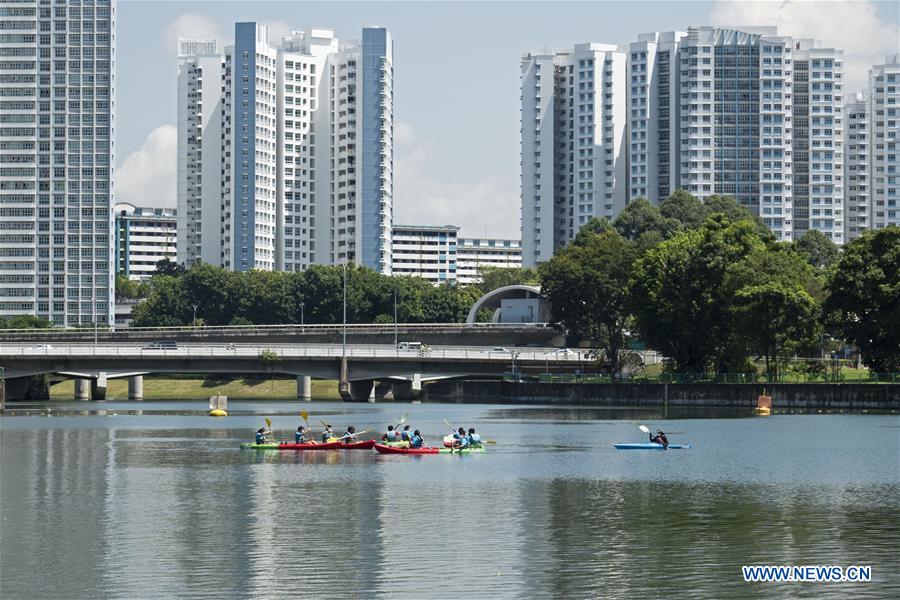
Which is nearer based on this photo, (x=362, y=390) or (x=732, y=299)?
(x=732, y=299)

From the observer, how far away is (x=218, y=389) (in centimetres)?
18650

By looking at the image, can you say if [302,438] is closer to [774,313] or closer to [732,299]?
[774,313]

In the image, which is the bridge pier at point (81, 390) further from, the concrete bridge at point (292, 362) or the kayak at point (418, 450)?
the kayak at point (418, 450)

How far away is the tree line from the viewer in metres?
118

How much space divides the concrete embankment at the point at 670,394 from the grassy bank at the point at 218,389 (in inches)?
721

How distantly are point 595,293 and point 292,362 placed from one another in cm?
3340

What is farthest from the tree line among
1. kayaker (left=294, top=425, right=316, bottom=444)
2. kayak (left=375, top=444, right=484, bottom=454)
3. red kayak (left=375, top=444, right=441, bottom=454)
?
kayaker (left=294, top=425, right=316, bottom=444)

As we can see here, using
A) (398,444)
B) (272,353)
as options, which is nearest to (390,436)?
(398,444)

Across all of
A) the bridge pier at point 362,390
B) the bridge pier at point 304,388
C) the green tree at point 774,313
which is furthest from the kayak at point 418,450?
the bridge pier at point 304,388

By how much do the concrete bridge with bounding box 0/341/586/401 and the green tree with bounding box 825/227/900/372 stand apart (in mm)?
47311

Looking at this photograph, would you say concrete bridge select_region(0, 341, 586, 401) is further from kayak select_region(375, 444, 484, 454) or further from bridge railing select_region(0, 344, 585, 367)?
kayak select_region(375, 444, 484, 454)

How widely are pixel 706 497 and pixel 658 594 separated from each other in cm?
2082

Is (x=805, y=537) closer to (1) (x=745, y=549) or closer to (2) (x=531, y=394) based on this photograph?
(1) (x=745, y=549)

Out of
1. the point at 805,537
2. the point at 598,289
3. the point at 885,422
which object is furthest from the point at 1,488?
the point at 598,289
